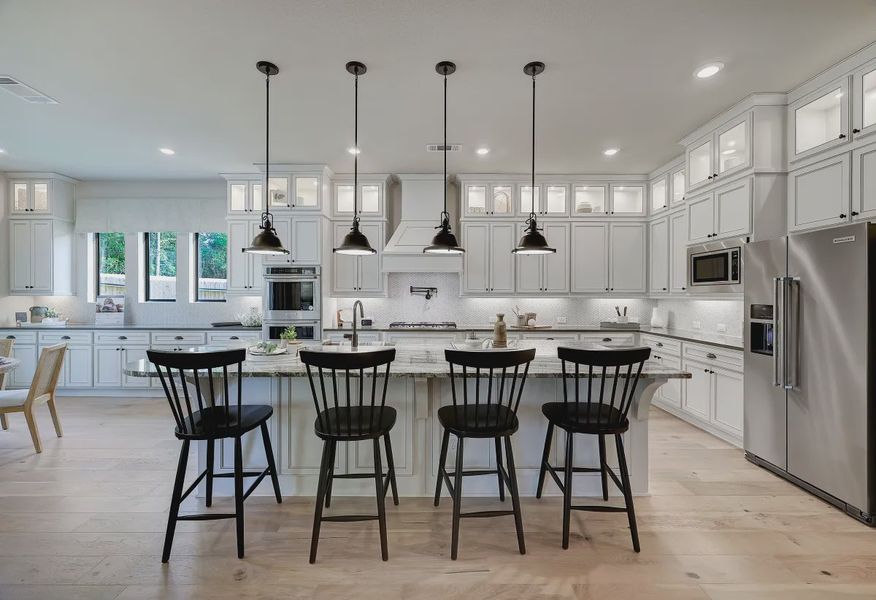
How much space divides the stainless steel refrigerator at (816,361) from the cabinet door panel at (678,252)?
1446 millimetres

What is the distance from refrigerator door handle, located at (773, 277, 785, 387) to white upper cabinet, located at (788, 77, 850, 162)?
45.1 inches

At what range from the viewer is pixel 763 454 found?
3115mm

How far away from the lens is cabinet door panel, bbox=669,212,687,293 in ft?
15.1

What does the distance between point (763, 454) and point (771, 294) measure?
49.6 inches

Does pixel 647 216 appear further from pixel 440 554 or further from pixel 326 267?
pixel 440 554

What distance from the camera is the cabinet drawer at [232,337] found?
5.28 m

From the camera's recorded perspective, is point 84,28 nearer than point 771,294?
Yes

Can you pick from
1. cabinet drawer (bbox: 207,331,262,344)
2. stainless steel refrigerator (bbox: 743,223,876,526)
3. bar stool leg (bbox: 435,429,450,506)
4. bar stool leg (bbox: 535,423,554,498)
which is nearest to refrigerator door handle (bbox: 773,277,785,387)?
stainless steel refrigerator (bbox: 743,223,876,526)

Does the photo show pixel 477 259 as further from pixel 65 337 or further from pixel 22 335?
pixel 22 335

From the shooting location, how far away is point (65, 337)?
5.24 metres

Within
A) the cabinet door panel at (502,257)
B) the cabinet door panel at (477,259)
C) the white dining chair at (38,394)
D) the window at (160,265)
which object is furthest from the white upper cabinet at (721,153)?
the window at (160,265)

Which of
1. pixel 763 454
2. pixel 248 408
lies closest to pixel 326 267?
pixel 248 408

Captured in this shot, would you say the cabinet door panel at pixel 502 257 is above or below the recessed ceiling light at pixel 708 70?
below

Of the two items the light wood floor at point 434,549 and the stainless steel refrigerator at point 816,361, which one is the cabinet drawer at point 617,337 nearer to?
the stainless steel refrigerator at point 816,361
